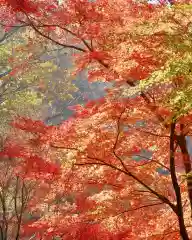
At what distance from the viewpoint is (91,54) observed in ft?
18.1

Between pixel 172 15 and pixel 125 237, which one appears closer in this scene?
pixel 172 15

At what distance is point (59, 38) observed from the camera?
658 centimetres

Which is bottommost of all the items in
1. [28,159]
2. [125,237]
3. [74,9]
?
[125,237]

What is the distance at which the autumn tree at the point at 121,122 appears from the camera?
452 cm

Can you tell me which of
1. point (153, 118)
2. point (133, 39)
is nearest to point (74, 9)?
point (133, 39)

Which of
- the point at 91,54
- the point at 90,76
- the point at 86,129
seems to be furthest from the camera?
the point at 90,76

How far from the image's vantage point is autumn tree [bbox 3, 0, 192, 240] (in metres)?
4.52

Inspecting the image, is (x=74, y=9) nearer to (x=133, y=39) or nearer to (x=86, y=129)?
(x=133, y=39)

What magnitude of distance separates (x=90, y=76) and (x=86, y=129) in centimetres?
162

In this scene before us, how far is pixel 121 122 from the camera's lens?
4695mm

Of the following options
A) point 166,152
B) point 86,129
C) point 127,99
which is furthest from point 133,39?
point 166,152

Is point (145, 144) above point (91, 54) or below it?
below

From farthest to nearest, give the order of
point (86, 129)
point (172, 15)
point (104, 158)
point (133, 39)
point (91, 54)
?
point (91, 54)
point (104, 158)
point (86, 129)
point (133, 39)
point (172, 15)

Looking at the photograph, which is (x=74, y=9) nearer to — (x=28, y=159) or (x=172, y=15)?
(x=172, y=15)
